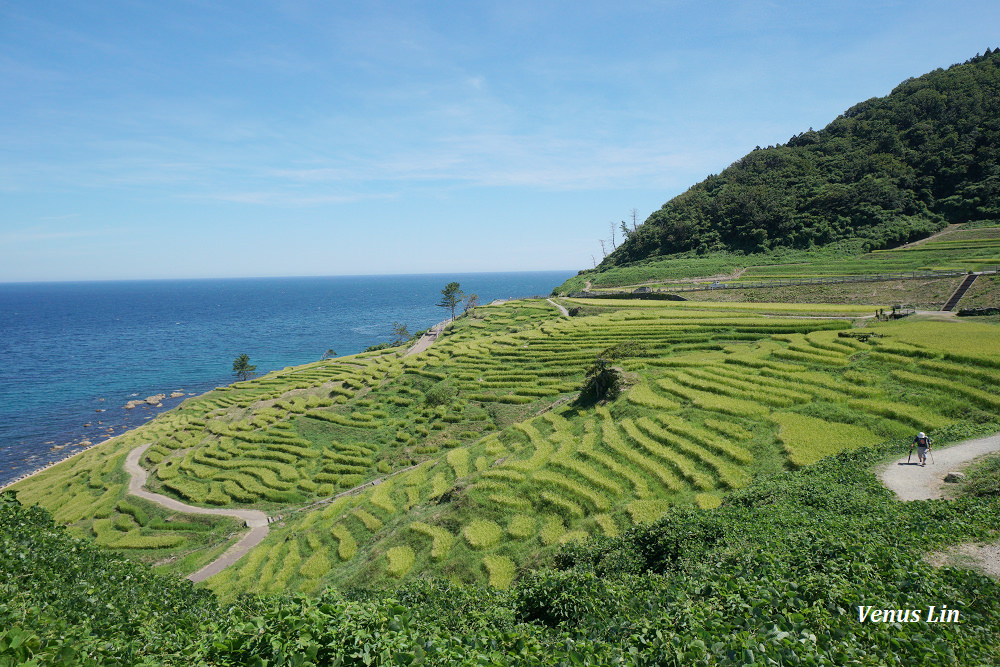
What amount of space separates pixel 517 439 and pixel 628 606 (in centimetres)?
2319

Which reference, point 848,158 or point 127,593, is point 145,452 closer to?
point 127,593

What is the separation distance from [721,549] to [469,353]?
48.6 m

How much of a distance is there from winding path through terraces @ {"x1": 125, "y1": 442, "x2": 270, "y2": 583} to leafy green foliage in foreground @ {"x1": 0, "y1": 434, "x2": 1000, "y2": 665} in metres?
16.5

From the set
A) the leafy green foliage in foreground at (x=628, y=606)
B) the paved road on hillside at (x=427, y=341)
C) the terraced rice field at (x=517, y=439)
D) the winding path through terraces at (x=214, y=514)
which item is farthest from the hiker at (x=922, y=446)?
the paved road on hillside at (x=427, y=341)

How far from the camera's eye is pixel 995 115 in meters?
104

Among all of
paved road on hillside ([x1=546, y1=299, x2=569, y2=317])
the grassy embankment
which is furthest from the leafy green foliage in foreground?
paved road on hillside ([x1=546, y1=299, x2=569, y2=317])

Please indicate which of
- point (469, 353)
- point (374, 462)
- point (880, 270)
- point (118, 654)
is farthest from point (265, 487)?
point (880, 270)

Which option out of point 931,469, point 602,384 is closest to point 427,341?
point 602,384

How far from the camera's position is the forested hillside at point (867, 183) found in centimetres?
9306

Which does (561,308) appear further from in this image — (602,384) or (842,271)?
(602,384)

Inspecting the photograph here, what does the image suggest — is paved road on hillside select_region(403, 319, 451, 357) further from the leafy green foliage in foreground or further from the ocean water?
the leafy green foliage in foreground

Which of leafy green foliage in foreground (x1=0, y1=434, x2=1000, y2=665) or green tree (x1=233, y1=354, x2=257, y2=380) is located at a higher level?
leafy green foliage in foreground (x1=0, y1=434, x2=1000, y2=665)

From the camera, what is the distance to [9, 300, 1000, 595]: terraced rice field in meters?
23.8

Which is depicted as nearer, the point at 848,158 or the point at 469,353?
the point at 469,353
